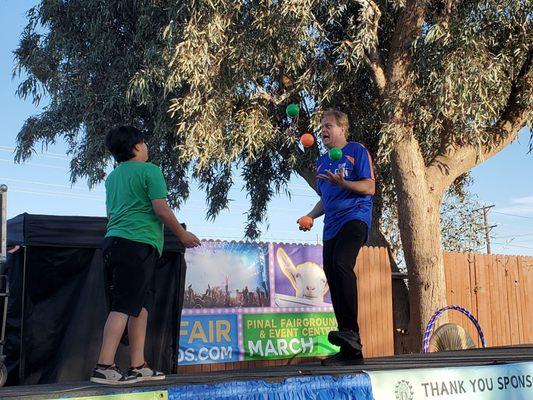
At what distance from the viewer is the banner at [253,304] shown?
7727 millimetres

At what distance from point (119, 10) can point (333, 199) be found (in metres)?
9.90

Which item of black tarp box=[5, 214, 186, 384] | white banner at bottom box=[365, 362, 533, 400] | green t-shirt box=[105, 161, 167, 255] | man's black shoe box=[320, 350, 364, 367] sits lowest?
white banner at bottom box=[365, 362, 533, 400]

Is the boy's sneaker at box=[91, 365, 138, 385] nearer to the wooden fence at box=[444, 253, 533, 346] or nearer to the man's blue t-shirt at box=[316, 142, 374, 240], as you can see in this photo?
the man's blue t-shirt at box=[316, 142, 374, 240]

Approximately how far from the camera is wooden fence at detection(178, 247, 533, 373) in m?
9.59

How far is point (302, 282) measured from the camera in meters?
8.72

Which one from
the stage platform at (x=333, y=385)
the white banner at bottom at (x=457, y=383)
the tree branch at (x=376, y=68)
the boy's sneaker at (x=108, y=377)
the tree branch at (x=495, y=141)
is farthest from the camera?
the tree branch at (x=495, y=141)

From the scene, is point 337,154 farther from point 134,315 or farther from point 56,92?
point 56,92

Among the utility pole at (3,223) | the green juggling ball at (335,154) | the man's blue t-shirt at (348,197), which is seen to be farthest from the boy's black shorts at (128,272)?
the green juggling ball at (335,154)

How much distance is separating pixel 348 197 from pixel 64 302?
6.94 ft

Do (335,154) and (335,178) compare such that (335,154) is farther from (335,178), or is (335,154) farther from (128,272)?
(128,272)

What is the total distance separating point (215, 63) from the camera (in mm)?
10633

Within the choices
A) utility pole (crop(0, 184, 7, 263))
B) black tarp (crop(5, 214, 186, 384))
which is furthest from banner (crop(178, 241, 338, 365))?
utility pole (crop(0, 184, 7, 263))

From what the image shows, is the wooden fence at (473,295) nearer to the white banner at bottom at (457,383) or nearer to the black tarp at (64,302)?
the black tarp at (64,302)

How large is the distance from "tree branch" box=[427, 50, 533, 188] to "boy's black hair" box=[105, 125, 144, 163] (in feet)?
27.9
